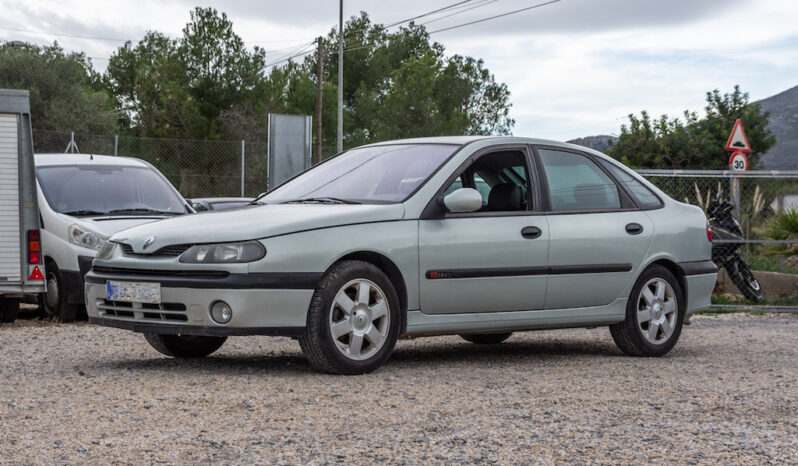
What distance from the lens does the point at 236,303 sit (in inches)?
253

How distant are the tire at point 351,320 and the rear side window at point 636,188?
2567 millimetres

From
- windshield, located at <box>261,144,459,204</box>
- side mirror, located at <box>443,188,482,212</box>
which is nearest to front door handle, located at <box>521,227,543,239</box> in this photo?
side mirror, located at <box>443,188,482,212</box>

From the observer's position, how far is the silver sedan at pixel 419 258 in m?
6.55

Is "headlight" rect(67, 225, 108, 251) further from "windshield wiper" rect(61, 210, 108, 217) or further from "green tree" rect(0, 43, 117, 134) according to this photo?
"green tree" rect(0, 43, 117, 134)

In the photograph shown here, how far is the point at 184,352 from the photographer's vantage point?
7.79m

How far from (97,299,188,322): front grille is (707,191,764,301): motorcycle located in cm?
955

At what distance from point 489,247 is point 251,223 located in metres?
1.70

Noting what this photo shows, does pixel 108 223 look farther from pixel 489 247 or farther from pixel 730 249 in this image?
pixel 730 249

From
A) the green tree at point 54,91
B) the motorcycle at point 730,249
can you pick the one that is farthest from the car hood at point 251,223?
the green tree at point 54,91

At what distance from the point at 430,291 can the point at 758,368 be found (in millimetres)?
2574

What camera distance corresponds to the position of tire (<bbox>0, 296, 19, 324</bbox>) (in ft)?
35.8

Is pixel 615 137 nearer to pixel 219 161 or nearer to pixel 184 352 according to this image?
pixel 219 161

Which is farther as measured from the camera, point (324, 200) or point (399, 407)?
point (324, 200)

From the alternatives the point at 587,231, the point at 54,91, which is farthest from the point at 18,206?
the point at 54,91
